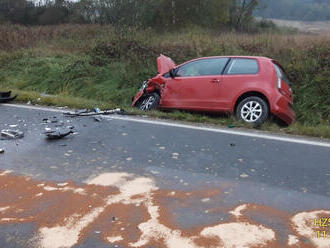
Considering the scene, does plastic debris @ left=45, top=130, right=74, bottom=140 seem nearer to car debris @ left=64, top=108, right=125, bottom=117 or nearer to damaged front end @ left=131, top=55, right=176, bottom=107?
car debris @ left=64, top=108, right=125, bottom=117

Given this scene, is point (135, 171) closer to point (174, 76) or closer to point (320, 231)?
point (320, 231)

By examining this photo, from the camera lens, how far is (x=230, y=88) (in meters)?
7.30

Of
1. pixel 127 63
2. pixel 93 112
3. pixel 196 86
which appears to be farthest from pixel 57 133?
pixel 127 63

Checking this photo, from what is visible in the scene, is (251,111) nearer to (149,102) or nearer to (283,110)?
(283,110)

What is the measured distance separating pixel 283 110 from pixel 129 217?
15.3 feet

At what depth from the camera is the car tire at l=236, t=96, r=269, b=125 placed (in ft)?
22.7

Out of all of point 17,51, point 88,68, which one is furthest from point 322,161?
point 17,51

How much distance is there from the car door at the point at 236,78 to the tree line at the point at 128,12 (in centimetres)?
1885

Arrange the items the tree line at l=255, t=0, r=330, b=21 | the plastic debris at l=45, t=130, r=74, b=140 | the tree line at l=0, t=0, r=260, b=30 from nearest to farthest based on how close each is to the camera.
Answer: the plastic debris at l=45, t=130, r=74, b=140
the tree line at l=0, t=0, r=260, b=30
the tree line at l=255, t=0, r=330, b=21

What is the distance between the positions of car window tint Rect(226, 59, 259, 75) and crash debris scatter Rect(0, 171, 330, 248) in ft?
13.1

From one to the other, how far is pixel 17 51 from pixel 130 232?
14124 millimetres

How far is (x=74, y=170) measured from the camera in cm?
445

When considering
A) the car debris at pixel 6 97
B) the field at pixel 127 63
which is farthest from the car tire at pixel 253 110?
the car debris at pixel 6 97

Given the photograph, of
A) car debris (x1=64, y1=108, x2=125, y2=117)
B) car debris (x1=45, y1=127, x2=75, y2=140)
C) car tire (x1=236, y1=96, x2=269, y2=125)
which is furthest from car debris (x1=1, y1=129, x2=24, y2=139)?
car tire (x1=236, y1=96, x2=269, y2=125)
